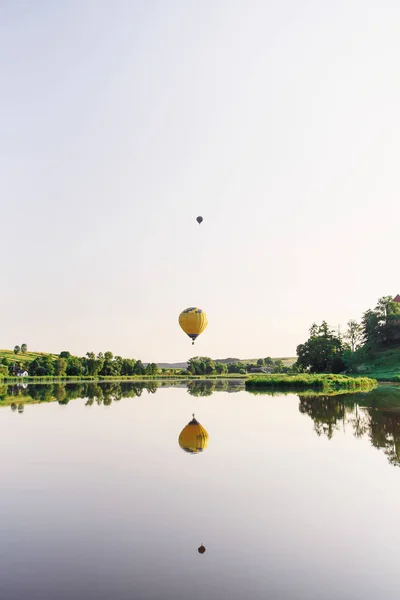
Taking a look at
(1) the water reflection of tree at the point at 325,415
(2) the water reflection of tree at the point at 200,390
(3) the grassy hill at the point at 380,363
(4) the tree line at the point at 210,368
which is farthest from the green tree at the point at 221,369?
(1) the water reflection of tree at the point at 325,415

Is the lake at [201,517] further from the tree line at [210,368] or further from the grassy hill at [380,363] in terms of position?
the tree line at [210,368]

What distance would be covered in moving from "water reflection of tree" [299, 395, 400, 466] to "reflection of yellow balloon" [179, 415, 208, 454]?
5693mm

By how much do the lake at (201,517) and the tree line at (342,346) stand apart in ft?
268

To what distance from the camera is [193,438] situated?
2312 cm

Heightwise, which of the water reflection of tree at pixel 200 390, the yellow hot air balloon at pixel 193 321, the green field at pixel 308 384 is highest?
the yellow hot air balloon at pixel 193 321

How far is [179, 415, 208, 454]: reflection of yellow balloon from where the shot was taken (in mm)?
20547

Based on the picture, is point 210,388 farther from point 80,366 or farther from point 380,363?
point 80,366

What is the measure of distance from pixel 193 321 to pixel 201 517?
47178 mm

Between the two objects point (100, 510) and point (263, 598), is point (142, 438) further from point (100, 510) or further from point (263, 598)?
point (263, 598)

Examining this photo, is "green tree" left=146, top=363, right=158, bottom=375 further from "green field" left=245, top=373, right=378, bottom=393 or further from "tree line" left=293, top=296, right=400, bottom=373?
"green field" left=245, top=373, right=378, bottom=393

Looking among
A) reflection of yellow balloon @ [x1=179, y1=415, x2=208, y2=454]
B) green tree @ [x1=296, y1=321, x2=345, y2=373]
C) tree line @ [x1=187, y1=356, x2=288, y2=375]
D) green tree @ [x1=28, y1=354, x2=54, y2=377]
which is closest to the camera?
reflection of yellow balloon @ [x1=179, y1=415, x2=208, y2=454]

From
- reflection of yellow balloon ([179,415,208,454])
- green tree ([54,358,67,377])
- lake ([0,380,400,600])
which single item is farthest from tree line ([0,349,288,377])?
lake ([0,380,400,600])

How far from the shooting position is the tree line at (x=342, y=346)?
10300cm

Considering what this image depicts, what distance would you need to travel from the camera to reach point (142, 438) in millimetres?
23250
